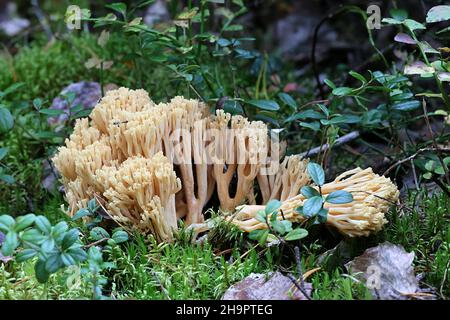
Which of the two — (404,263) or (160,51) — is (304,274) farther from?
(160,51)

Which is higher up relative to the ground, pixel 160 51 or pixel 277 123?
pixel 160 51

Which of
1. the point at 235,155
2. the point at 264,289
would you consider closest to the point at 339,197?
the point at 264,289

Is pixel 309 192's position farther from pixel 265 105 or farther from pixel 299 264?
pixel 265 105

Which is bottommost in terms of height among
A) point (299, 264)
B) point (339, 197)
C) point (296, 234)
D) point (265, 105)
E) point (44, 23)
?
point (299, 264)

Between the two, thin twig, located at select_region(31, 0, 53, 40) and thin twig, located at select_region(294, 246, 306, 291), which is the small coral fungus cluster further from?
thin twig, located at select_region(31, 0, 53, 40)

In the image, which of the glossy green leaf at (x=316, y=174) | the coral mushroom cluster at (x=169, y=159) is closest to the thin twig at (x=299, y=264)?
the glossy green leaf at (x=316, y=174)

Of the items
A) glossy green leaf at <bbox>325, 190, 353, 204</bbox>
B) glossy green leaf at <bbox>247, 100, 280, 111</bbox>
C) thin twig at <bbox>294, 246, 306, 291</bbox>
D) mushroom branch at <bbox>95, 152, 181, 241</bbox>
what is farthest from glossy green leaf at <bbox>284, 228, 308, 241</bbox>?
glossy green leaf at <bbox>247, 100, 280, 111</bbox>
